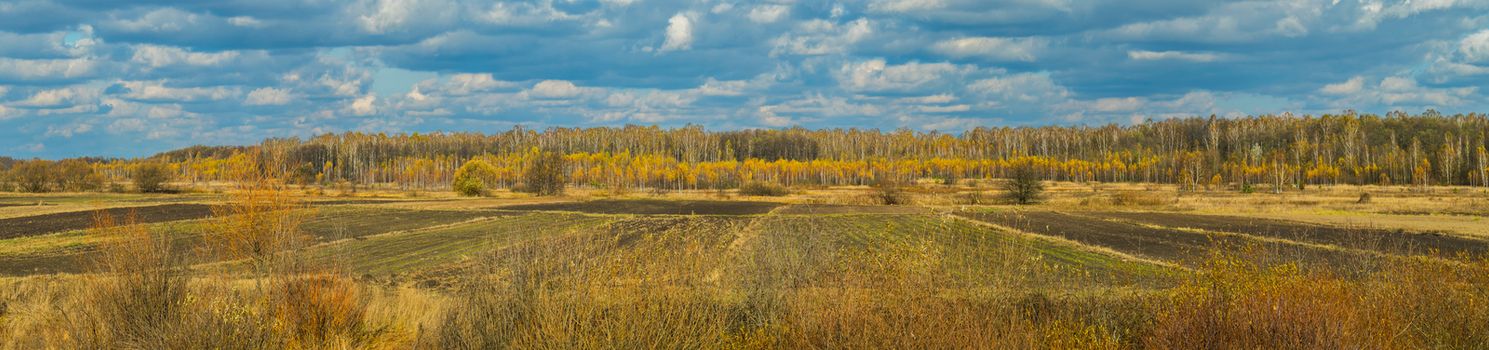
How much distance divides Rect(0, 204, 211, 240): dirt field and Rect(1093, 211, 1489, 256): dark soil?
56.9 meters

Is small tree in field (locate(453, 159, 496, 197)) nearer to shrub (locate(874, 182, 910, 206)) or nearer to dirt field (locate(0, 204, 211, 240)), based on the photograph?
dirt field (locate(0, 204, 211, 240))

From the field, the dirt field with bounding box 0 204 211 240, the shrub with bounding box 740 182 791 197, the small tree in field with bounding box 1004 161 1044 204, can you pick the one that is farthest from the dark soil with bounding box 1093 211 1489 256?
the shrub with bounding box 740 182 791 197

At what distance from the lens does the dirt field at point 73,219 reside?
4783 centimetres

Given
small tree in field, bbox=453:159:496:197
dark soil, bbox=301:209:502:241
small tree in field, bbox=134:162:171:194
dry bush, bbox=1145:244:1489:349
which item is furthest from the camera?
small tree in field, bbox=134:162:171:194

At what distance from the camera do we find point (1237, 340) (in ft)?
24.4

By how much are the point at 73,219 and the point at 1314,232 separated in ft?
246

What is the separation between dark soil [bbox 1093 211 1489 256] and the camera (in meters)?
35.2

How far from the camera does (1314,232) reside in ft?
141

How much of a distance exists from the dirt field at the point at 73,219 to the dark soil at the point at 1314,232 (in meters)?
56.9

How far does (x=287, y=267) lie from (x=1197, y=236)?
4419cm

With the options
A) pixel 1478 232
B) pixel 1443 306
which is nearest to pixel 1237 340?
pixel 1443 306

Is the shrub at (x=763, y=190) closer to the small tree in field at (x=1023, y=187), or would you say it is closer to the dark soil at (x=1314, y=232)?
the small tree in field at (x=1023, y=187)

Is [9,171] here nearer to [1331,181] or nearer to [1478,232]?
[1478,232]

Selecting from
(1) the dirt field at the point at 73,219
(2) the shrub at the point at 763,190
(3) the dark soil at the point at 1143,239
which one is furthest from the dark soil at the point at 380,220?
(2) the shrub at the point at 763,190
